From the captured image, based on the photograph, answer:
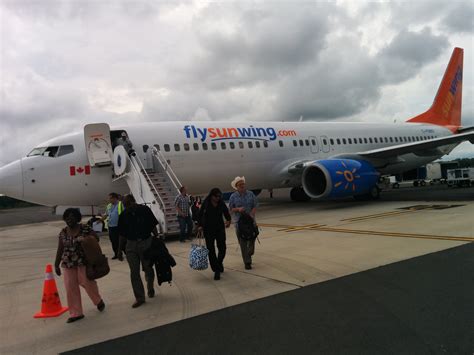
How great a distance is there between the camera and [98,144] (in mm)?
12258

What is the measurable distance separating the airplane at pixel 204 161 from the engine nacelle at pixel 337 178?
1.6 inches

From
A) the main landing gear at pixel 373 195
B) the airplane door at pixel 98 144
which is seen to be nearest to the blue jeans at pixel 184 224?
the airplane door at pixel 98 144

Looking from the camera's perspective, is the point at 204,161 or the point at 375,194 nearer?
the point at 204,161

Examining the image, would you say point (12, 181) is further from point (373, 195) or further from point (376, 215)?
point (373, 195)

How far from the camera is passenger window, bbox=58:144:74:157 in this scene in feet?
40.0

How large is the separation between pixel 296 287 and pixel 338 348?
1.89m

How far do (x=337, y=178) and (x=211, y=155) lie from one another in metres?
4.93

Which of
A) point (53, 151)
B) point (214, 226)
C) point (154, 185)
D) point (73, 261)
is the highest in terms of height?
point (53, 151)

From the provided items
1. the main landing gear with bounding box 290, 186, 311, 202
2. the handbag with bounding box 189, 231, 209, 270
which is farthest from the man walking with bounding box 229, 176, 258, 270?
the main landing gear with bounding box 290, 186, 311, 202

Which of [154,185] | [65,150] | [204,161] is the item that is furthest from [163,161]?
[65,150]

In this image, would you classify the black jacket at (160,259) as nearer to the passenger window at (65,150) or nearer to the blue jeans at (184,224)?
the blue jeans at (184,224)

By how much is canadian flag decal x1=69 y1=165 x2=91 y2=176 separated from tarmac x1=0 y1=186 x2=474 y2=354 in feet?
13.8

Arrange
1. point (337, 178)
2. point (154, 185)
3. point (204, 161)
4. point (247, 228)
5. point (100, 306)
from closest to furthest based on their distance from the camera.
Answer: point (100, 306)
point (247, 228)
point (154, 185)
point (204, 161)
point (337, 178)

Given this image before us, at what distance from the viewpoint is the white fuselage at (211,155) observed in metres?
11.9
